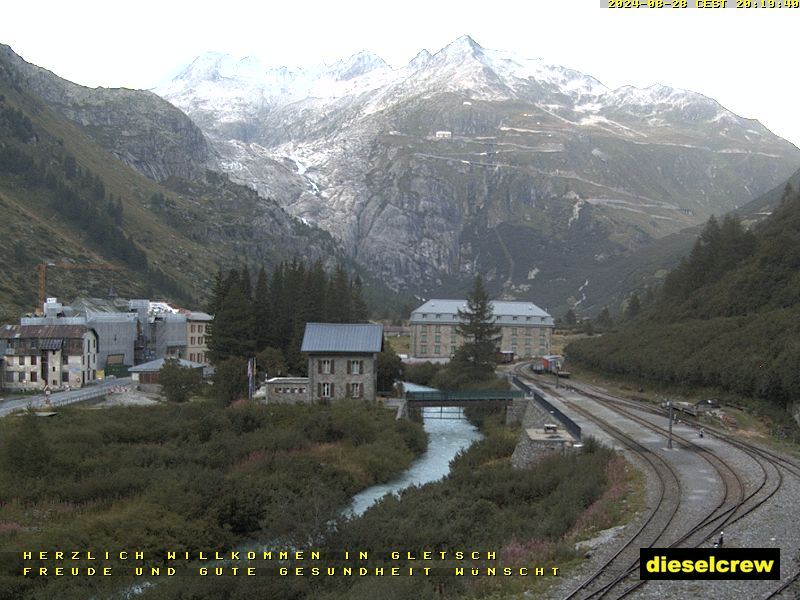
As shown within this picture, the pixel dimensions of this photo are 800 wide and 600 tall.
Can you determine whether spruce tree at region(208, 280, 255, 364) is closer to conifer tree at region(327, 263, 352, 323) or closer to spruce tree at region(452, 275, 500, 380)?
conifer tree at region(327, 263, 352, 323)

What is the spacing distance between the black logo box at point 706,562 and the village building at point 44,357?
7141cm

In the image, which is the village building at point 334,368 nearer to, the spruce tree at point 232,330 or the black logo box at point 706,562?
the spruce tree at point 232,330

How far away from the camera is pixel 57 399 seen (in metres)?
65.2

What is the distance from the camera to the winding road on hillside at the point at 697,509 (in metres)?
19.4

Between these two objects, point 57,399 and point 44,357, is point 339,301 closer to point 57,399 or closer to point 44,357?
point 44,357

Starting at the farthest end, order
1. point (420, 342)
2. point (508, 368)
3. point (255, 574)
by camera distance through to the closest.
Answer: point (420, 342)
point (508, 368)
point (255, 574)

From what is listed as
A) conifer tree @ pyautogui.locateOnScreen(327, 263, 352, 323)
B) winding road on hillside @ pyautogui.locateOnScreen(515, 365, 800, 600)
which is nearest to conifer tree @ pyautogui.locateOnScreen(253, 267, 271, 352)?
conifer tree @ pyautogui.locateOnScreen(327, 263, 352, 323)

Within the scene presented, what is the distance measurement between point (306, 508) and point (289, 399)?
3649 centimetres

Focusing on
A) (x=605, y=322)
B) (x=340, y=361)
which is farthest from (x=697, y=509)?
(x=605, y=322)

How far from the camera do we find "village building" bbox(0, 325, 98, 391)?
7662 cm

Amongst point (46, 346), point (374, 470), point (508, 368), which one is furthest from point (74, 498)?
point (508, 368)

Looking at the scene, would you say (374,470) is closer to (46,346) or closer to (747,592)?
(747,592)

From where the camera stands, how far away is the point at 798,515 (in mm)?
25578

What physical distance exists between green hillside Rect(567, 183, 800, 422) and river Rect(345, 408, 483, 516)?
19.8 m
